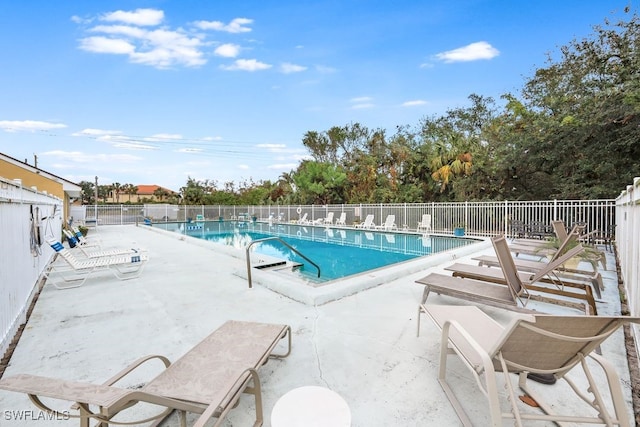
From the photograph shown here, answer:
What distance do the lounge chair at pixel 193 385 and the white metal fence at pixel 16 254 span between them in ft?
5.94

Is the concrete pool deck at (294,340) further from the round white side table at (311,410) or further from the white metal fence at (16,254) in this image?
the round white side table at (311,410)

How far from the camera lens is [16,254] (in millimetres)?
3670

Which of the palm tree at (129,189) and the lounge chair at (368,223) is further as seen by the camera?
the palm tree at (129,189)

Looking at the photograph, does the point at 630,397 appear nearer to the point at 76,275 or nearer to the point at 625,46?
the point at 76,275

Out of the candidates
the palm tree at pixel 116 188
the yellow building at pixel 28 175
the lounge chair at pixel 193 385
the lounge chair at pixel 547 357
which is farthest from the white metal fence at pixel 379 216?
the palm tree at pixel 116 188

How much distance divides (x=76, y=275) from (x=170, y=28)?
1285cm

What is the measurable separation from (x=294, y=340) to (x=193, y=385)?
141 cm

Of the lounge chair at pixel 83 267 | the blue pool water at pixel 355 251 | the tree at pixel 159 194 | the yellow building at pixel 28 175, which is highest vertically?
the tree at pixel 159 194

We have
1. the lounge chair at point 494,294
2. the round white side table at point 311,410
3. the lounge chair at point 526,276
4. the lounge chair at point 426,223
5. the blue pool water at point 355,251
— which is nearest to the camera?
the round white side table at point 311,410

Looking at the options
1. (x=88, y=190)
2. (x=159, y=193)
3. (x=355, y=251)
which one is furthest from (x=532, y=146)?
(x=88, y=190)

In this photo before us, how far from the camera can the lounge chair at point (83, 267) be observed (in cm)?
527

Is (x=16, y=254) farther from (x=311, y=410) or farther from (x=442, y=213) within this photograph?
(x=442, y=213)

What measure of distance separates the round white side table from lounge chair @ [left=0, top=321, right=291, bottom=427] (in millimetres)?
272

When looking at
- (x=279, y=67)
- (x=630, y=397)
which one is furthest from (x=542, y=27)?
(x=630, y=397)
